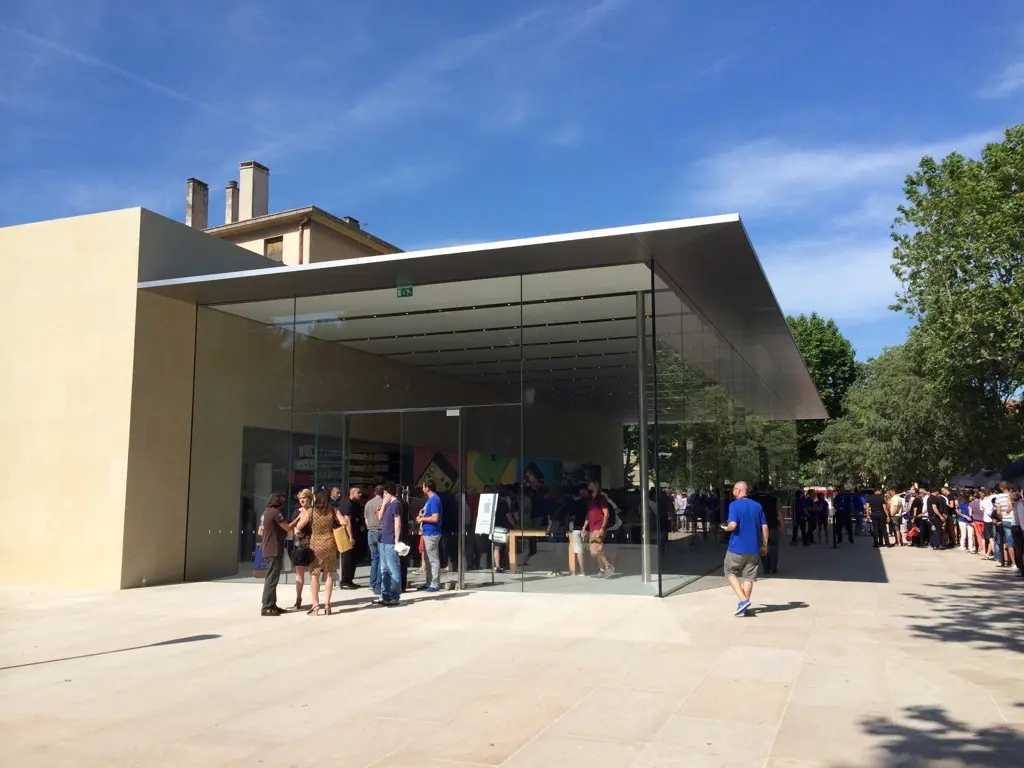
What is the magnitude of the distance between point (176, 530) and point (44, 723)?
918 centimetres

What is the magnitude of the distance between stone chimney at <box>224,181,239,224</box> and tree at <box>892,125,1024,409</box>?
26795 millimetres

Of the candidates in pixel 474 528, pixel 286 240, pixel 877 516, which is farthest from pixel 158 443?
pixel 286 240

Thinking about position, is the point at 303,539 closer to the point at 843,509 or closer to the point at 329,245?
the point at 843,509

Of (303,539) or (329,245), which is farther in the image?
(329,245)

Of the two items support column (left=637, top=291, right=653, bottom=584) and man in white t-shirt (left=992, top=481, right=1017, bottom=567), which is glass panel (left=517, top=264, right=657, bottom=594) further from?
man in white t-shirt (left=992, top=481, right=1017, bottom=567)

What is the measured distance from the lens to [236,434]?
15680mm

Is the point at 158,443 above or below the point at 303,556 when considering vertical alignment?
above

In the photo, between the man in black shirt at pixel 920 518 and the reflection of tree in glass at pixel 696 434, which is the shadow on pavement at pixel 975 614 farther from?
the man in black shirt at pixel 920 518

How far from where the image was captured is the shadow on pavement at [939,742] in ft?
16.0

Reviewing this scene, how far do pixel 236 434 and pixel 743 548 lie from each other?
9751 mm

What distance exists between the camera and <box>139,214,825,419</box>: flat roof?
38.9 ft

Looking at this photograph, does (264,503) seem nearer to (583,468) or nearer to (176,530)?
(176,530)

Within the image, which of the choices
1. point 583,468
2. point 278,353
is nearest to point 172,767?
point 583,468

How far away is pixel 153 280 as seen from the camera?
46.1ft
